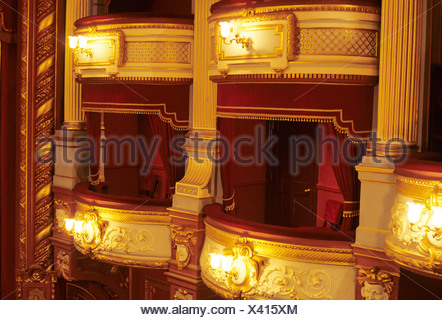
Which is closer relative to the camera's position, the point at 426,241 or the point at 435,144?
the point at 426,241

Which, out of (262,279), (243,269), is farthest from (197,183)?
(262,279)

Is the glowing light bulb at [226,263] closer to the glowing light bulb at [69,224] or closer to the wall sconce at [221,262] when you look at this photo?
the wall sconce at [221,262]

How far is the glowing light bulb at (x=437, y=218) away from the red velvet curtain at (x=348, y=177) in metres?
1.15

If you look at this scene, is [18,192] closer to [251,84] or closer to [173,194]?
[173,194]

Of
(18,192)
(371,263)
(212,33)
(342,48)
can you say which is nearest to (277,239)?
(371,263)

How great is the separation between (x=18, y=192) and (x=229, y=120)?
179 inches

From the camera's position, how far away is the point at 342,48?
5.88 m

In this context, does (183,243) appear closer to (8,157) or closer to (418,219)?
(418,219)

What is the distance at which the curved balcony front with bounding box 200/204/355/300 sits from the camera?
19.4 feet

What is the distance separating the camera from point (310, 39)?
5.93 metres

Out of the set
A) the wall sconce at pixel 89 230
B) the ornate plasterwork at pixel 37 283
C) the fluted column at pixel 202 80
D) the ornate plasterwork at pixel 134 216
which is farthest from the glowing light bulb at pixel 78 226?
the fluted column at pixel 202 80

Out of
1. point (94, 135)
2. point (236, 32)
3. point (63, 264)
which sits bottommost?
point (63, 264)

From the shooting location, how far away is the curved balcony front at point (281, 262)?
593 cm

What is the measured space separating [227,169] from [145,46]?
6.32 feet
